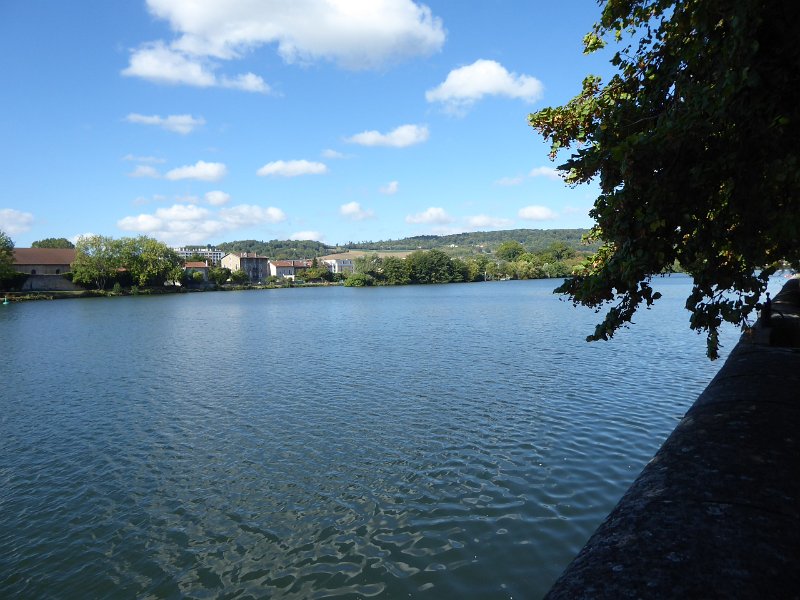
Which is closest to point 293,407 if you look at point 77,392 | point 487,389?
point 487,389

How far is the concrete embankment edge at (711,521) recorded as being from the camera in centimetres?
278

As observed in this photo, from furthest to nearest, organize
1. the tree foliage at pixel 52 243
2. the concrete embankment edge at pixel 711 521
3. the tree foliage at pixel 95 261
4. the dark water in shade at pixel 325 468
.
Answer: the tree foliage at pixel 52 243, the tree foliage at pixel 95 261, the dark water in shade at pixel 325 468, the concrete embankment edge at pixel 711 521

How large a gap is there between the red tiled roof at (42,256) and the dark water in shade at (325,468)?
376 ft

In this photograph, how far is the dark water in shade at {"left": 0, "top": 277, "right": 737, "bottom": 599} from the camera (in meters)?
8.91

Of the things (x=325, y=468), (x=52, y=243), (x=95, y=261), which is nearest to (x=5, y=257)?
(x=95, y=261)

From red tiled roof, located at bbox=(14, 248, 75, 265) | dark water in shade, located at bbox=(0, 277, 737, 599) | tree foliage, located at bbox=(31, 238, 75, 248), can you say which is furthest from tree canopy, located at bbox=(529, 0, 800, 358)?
tree foliage, located at bbox=(31, 238, 75, 248)

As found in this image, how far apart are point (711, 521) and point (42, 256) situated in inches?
6097

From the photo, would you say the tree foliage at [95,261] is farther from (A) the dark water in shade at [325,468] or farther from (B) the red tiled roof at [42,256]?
(A) the dark water in shade at [325,468]

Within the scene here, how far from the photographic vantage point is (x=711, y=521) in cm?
326

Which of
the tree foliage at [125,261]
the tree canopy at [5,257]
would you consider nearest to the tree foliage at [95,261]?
the tree foliage at [125,261]

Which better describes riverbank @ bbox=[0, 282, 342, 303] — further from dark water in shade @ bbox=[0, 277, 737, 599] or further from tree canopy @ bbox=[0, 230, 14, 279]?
dark water in shade @ bbox=[0, 277, 737, 599]

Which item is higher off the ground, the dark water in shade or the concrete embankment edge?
the concrete embankment edge

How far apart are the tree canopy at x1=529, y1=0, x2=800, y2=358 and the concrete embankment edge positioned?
173cm

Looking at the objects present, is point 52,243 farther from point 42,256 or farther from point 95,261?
point 95,261
